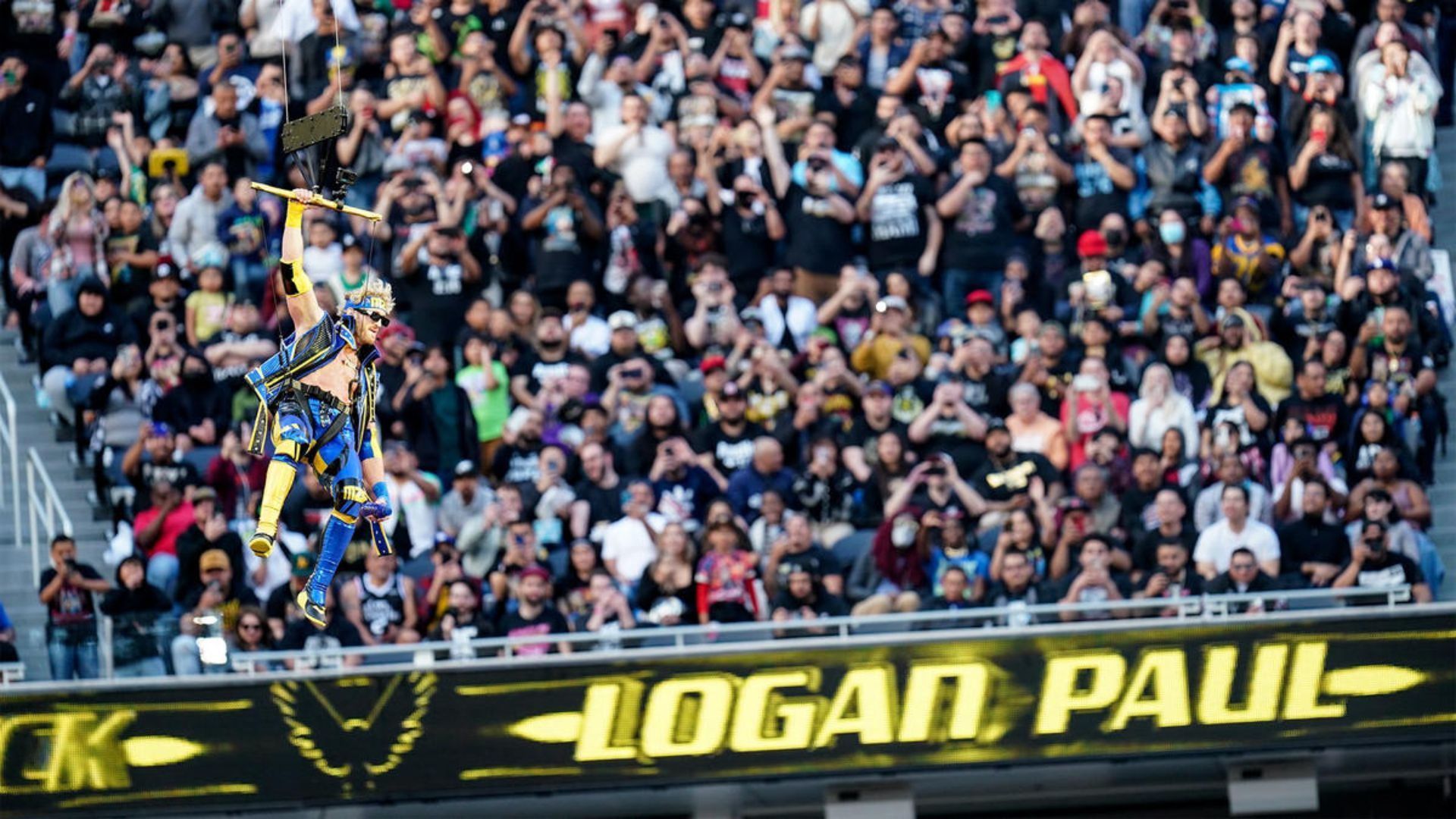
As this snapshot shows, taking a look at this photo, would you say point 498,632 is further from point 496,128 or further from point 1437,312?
point 1437,312

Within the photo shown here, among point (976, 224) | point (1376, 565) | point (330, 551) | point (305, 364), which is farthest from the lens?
point (976, 224)

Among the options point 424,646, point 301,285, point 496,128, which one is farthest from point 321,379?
point 496,128

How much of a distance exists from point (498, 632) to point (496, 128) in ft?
14.7

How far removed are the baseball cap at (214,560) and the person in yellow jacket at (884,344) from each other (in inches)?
169

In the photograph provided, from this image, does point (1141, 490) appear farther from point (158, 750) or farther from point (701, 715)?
point (158, 750)

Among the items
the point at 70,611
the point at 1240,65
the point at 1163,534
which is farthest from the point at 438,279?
the point at 1240,65

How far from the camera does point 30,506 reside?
2105 cm

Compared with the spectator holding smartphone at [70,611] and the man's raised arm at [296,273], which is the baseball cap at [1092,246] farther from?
the man's raised arm at [296,273]

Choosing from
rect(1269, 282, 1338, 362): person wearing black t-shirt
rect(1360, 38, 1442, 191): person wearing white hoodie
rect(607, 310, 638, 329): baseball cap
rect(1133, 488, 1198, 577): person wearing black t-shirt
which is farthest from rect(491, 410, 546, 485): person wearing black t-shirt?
rect(1360, 38, 1442, 191): person wearing white hoodie

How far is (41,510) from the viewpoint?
21141 millimetres

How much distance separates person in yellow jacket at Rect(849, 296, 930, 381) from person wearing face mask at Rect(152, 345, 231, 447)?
4.14 meters

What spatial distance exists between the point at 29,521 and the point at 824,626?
5565mm

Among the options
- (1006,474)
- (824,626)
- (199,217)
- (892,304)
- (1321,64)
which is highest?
(1321,64)

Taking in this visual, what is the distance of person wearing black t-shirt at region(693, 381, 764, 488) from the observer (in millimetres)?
20578
